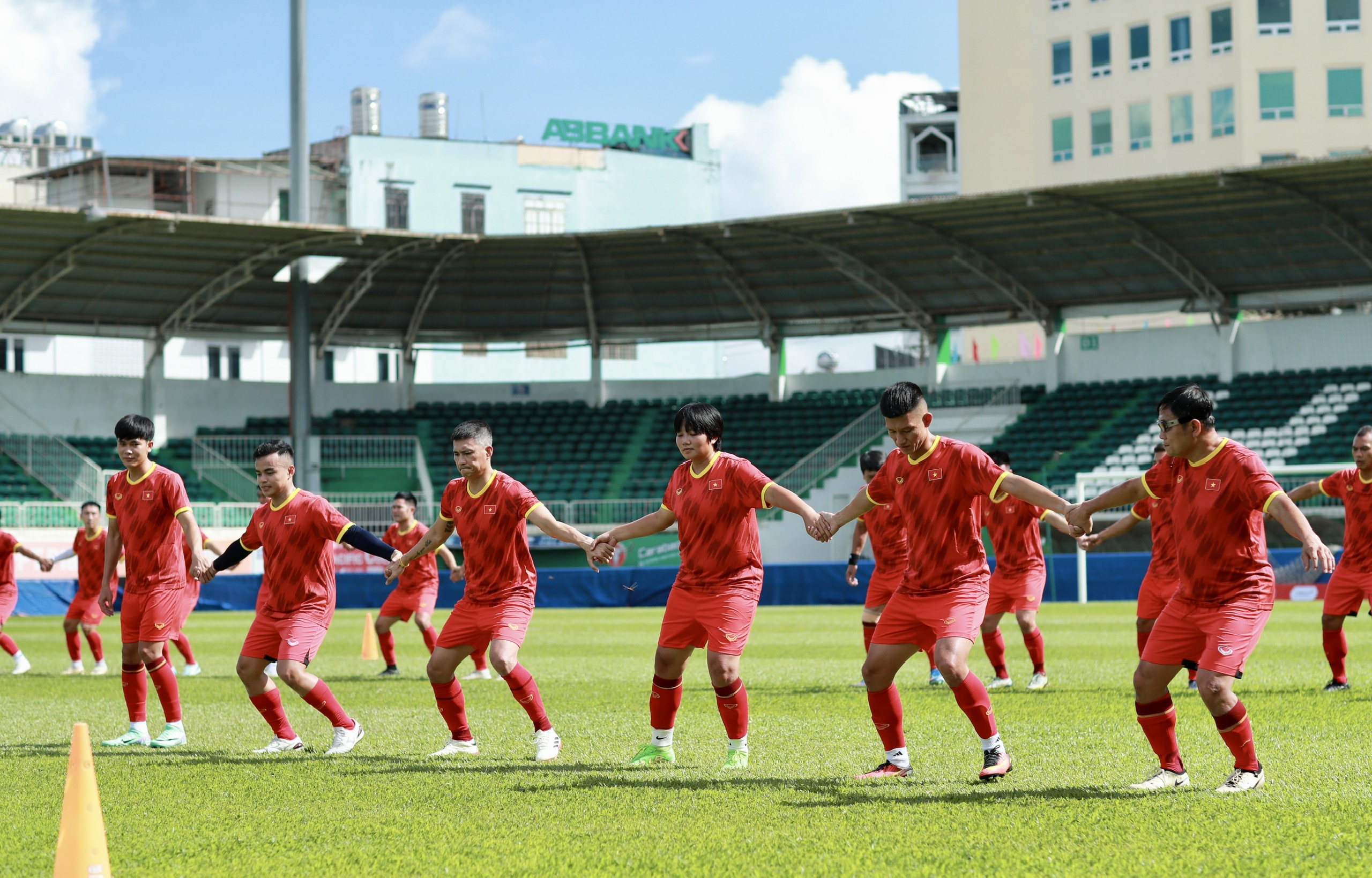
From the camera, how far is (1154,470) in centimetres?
763

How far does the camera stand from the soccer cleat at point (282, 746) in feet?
31.2

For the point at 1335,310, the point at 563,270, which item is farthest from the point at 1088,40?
the point at 563,270

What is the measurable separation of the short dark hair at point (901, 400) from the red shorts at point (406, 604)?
30.5 ft

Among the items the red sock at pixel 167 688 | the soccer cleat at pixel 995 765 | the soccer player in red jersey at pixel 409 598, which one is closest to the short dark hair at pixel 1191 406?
the soccer cleat at pixel 995 765

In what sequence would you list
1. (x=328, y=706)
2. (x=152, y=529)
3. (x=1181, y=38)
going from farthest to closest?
(x=1181, y=38) → (x=152, y=529) → (x=328, y=706)

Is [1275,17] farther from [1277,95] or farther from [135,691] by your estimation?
[135,691]

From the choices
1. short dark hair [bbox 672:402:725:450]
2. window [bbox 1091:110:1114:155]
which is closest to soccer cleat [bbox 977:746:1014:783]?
short dark hair [bbox 672:402:725:450]

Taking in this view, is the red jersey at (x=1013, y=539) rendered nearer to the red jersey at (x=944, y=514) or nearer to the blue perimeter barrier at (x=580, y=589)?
the red jersey at (x=944, y=514)

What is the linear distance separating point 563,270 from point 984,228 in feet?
45.5

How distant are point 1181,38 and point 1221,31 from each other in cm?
161

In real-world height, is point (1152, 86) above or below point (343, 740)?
above

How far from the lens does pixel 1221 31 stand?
54469 millimetres

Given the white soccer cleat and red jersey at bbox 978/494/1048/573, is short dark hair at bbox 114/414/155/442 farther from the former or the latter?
red jersey at bbox 978/494/1048/573

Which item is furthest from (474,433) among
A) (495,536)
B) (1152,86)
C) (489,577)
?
(1152,86)
